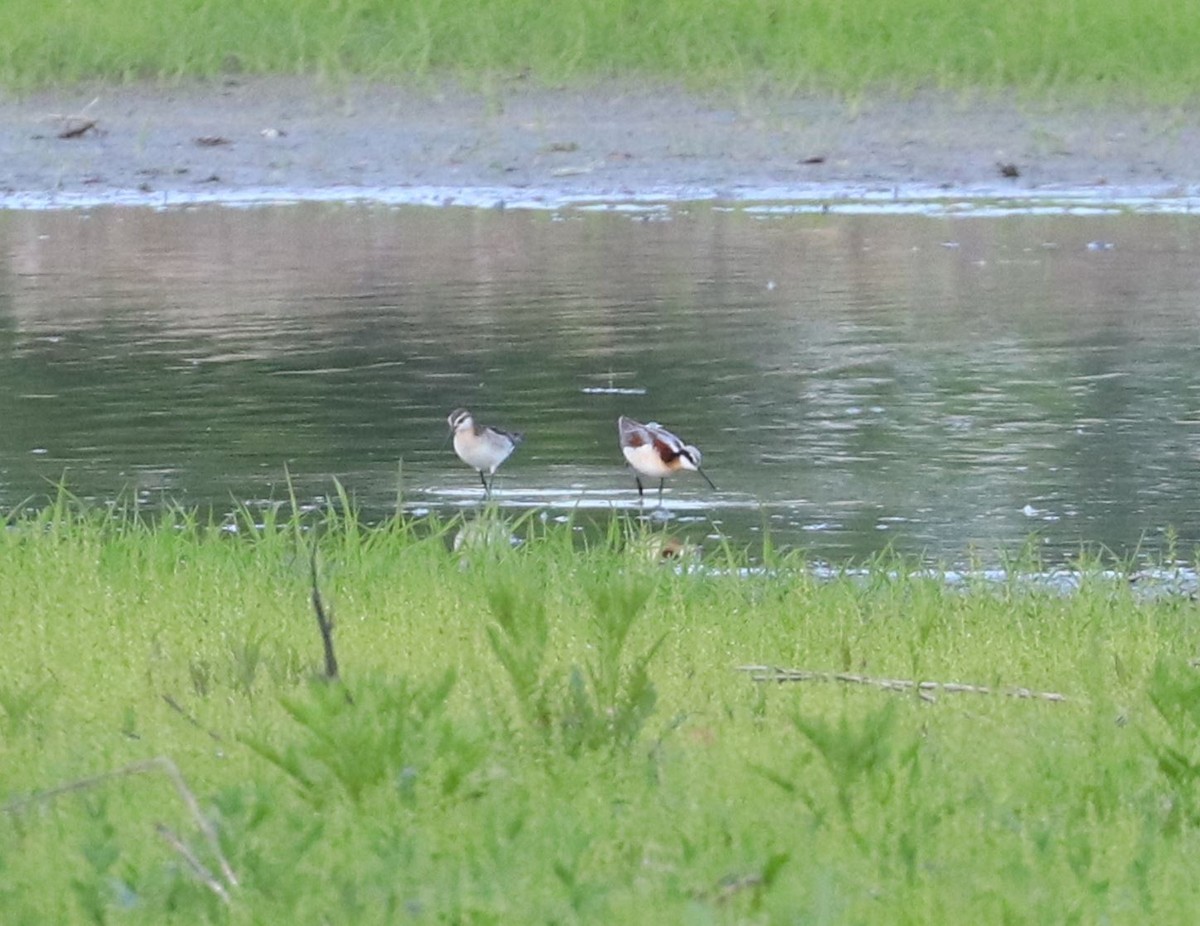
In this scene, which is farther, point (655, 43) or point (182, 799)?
point (655, 43)

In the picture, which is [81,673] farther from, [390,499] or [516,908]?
[390,499]

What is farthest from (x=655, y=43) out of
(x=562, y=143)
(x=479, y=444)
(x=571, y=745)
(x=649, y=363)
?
(x=571, y=745)

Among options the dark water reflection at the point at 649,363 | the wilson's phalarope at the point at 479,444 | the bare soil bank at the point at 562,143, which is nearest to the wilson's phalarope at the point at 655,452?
the dark water reflection at the point at 649,363

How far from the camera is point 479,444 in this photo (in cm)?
831

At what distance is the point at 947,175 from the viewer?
695 inches

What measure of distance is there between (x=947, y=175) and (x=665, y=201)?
1952 mm

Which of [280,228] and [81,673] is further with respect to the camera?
[280,228]

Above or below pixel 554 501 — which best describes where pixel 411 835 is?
above

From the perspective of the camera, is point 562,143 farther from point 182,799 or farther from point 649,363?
point 182,799

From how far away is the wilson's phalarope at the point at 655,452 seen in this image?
8125 mm

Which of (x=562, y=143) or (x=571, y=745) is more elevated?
(x=571, y=745)

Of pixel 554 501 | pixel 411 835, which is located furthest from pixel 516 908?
pixel 554 501

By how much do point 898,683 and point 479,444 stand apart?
3.18 meters

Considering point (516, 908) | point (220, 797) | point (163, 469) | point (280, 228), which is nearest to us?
point (516, 908)
